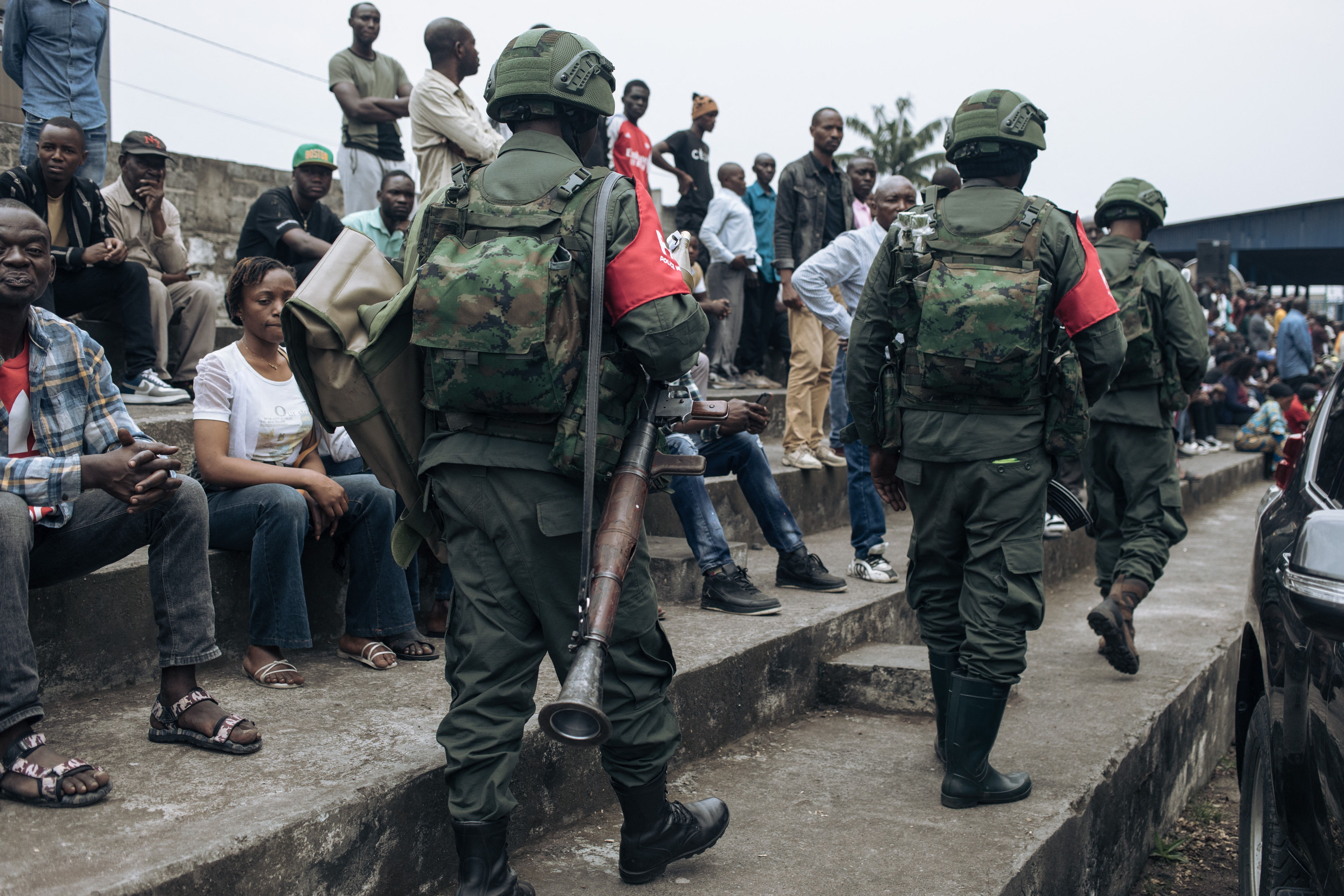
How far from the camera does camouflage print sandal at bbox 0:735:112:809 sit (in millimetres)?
2377

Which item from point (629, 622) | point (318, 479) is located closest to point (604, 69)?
point (629, 622)

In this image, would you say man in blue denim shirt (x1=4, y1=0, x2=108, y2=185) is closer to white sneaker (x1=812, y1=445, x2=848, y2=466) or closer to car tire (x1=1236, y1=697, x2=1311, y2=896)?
white sneaker (x1=812, y1=445, x2=848, y2=466)

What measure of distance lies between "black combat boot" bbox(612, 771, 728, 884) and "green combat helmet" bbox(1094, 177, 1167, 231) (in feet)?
12.5

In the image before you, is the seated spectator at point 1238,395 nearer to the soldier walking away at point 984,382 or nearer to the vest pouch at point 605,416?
the soldier walking away at point 984,382

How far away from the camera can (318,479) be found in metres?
3.53

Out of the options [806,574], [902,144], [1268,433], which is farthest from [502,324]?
[902,144]

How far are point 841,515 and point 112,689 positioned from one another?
4.89m

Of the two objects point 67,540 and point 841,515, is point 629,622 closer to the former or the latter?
point 67,540

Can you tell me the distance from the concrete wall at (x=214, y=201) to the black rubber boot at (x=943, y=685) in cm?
572

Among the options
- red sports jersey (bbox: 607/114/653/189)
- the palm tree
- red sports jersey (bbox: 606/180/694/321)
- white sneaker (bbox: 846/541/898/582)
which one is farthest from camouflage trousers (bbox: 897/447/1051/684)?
the palm tree

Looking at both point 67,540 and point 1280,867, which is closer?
point 1280,867

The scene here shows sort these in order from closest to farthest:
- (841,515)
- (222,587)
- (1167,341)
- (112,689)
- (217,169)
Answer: (112,689), (222,587), (1167,341), (841,515), (217,169)

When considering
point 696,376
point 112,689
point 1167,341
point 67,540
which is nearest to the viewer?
point 67,540

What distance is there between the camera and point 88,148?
19.2 feet
